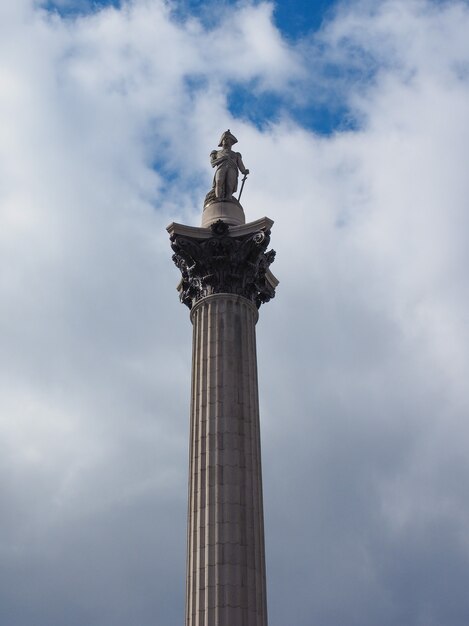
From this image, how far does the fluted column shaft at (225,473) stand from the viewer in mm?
31328

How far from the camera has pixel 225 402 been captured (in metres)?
35.0

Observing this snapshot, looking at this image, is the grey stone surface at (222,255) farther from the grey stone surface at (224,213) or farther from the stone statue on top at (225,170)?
the stone statue on top at (225,170)

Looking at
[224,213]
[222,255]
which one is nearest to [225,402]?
[222,255]

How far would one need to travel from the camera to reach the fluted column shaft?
31328mm

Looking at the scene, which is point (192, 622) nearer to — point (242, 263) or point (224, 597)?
point (224, 597)

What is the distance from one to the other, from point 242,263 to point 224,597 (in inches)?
517

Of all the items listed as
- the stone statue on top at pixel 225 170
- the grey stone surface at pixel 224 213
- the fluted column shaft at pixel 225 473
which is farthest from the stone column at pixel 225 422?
the stone statue on top at pixel 225 170

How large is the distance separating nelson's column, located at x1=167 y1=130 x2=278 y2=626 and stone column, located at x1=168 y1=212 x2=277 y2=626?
0.11 feet

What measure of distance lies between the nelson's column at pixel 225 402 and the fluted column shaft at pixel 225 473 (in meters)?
0.03

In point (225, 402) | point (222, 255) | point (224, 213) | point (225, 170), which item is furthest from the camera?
point (225, 170)

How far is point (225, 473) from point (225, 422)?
193 cm

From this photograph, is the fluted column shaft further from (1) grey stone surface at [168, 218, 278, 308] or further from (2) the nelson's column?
(1) grey stone surface at [168, 218, 278, 308]

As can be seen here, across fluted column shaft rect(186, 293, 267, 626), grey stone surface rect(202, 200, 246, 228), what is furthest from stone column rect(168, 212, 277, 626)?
grey stone surface rect(202, 200, 246, 228)

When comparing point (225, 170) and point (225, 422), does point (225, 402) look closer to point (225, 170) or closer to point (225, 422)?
point (225, 422)
